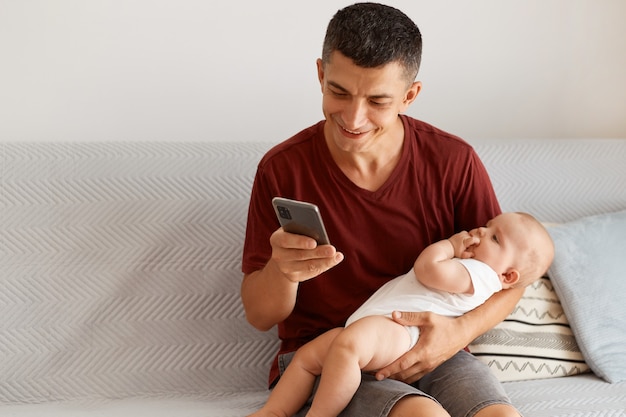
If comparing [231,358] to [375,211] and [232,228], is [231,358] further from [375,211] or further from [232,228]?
[375,211]

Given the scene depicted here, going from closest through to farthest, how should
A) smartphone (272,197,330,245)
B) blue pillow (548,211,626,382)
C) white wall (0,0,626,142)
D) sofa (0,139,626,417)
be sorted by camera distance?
1. smartphone (272,197,330,245)
2. sofa (0,139,626,417)
3. blue pillow (548,211,626,382)
4. white wall (0,0,626,142)

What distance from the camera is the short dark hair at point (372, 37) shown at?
1.64 m

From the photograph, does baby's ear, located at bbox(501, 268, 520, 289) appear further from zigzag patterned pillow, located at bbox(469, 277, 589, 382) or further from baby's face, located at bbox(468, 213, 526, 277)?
zigzag patterned pillow, located at bbox(469, 277, 589, 382)

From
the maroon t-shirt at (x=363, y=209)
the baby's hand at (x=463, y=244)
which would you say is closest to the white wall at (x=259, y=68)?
the maroon t-shirt at (x=363, y=209)

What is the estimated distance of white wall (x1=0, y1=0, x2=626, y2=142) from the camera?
2266mm

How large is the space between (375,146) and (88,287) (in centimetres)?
78

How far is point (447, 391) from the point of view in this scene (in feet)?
5.73

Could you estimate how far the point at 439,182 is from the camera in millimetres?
1903

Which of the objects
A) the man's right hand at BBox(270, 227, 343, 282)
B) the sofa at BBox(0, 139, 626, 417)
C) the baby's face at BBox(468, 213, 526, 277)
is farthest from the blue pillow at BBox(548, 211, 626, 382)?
the man's right hand at BBox(270, 227, 343, 282)

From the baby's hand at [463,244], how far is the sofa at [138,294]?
0.33m

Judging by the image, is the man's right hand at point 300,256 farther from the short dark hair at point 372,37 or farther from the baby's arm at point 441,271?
the short dark hair at point 372,37

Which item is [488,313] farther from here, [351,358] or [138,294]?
[138,294]

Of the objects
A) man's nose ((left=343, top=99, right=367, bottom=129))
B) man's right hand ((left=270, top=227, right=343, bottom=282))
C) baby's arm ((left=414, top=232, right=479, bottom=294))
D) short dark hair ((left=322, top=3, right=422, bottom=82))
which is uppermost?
short dark hair ((left=322, top=3, right=422, bottom=82))

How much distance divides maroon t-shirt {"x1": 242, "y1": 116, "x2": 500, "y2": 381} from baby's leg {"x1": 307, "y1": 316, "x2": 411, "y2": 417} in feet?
0.64
